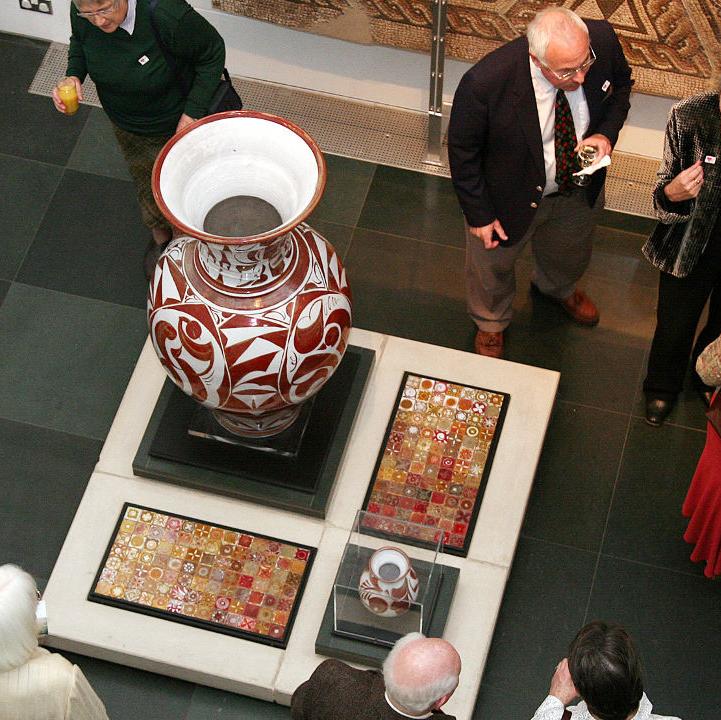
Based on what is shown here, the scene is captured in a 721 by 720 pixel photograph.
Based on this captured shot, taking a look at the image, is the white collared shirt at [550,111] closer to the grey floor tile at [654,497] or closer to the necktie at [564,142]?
the necktie at [564,142]

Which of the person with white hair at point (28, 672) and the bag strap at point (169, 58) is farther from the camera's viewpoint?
the bag strap at point (169, 58)

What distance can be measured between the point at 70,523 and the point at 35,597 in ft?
5.54

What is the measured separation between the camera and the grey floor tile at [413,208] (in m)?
5.28

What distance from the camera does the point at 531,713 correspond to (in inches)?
162

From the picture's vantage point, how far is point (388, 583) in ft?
12.7

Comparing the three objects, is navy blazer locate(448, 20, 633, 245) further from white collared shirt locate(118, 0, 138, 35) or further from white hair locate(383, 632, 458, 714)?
white hair locate(383, 632, 458, 714)

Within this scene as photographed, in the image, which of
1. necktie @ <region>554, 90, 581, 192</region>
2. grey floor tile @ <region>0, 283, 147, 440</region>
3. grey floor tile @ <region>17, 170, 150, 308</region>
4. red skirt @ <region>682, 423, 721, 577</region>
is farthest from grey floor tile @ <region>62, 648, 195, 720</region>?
necktie @ <region>554, 90, 581, 192</region>

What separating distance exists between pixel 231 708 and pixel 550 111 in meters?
2.21

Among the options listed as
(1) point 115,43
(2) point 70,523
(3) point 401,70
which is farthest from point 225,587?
(3) point 401,70

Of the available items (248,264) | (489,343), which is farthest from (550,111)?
(489,343)

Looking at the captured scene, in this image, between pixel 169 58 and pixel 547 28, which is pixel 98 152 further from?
pixel 547 28

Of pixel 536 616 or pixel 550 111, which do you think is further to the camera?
pixel 536 616

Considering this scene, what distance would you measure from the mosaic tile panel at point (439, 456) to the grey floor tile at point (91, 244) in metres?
1.33

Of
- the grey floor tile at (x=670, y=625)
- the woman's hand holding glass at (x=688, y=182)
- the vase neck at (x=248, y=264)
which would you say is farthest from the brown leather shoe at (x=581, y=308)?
the vase neck at (x=248, y=264)
